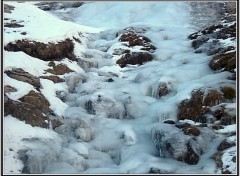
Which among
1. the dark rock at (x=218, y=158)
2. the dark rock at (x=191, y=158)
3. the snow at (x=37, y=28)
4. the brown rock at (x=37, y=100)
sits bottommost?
the dark rock at (x=191, y=158)

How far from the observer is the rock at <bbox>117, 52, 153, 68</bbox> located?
1905 centimetres

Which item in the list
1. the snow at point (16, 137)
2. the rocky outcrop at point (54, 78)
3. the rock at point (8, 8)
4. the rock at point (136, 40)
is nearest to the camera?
the snow at point (16, 137)

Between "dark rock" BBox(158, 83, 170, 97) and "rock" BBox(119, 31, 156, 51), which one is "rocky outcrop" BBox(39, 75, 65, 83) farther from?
"rock" BBox(119, 31, 156, 51)

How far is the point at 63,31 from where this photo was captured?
19.8m

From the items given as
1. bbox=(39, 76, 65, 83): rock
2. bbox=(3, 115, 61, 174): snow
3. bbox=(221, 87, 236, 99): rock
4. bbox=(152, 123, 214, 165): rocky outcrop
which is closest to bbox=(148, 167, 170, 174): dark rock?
bbox=(152, 123, 214, 165): rocky outcrop

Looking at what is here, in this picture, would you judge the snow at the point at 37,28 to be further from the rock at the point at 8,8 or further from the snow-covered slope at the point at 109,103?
the rock at the point at 8,8

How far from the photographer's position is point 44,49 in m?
17.5

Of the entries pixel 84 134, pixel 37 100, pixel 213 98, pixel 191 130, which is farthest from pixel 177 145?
pixel 37 100

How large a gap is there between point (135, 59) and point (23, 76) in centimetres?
644

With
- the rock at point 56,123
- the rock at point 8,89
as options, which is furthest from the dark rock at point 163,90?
the rock at point 8,89

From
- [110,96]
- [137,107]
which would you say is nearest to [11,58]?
[110,96]

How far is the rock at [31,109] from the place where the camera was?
11.9 meters

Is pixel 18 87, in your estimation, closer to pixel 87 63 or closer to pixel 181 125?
pixel 87 63

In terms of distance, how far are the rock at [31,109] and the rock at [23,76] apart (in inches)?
29.6
